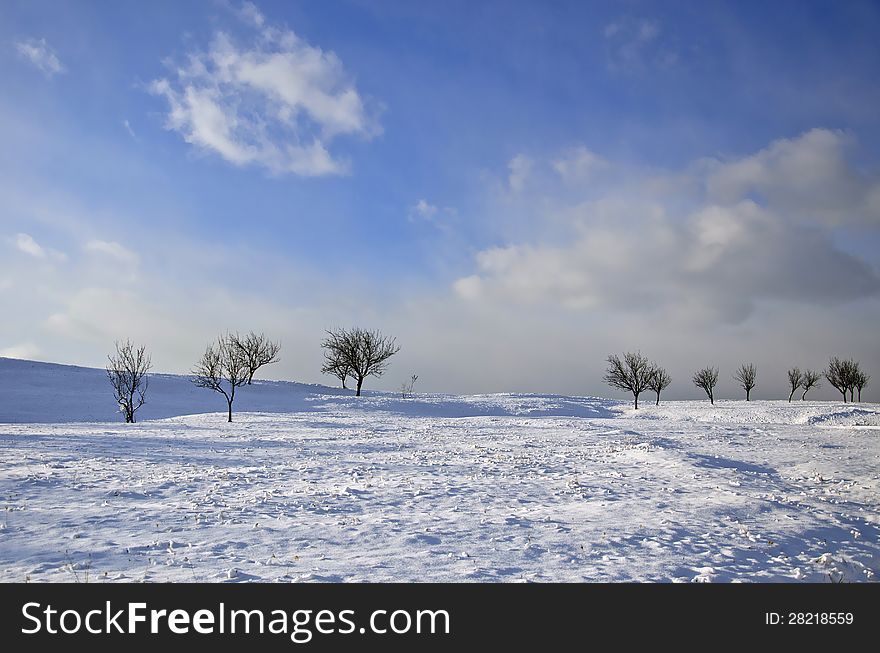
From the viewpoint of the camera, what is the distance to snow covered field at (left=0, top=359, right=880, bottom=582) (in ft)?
26.3

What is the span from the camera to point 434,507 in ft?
38.2

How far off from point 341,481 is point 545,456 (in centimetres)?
851

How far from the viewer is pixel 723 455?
20.6 metres

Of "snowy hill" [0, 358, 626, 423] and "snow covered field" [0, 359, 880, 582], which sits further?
"snowy hill" [0, 358, 626, 423]

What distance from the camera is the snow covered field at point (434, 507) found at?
803 centimetres

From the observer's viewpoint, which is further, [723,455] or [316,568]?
[723,455]

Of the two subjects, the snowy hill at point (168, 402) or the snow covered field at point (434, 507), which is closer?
the snow covered field at point (434, 507)

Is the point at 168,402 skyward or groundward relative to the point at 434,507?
groundward

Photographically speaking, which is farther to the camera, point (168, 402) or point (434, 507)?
point (168, 402)

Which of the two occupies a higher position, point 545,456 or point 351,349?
point 351,349
